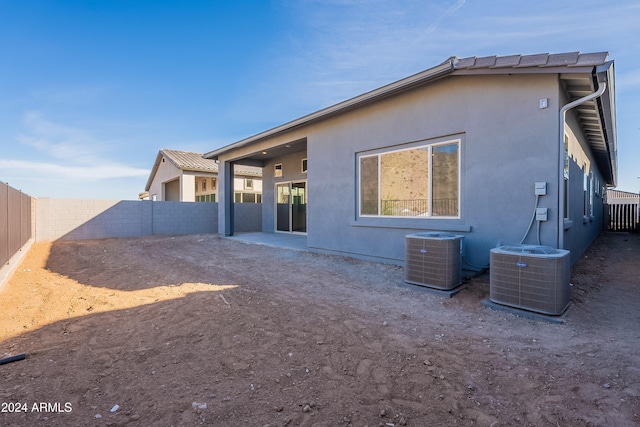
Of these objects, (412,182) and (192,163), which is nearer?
(412,182)

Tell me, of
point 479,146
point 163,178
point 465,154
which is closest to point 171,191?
point 163,178

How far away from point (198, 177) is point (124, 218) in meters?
7.50

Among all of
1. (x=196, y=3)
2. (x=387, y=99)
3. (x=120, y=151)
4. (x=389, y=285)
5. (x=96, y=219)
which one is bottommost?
(x=389, y=285)

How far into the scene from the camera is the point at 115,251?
9.23 meters

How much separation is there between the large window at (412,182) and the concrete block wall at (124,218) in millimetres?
9887

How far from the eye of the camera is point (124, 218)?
42.6ft

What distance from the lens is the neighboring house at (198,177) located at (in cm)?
1822

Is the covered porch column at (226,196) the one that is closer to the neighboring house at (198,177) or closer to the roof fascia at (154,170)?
the neighboring house at (198,177)

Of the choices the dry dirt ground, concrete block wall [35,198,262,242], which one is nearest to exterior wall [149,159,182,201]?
concrete block wall [35,198,262,242]

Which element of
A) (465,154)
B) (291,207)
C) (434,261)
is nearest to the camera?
(434,261)

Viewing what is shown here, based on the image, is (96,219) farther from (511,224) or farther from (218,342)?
(511,224)

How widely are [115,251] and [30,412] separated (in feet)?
27.7

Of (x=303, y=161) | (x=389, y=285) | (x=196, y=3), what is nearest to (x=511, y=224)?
(x=389, y=285)

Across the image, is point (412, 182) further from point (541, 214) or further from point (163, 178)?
point (163, 178)
